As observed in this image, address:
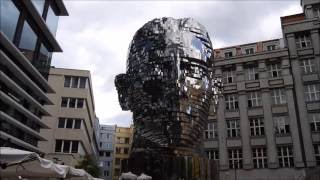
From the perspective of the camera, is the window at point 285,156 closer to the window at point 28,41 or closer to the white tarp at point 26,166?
the window at point 28,41

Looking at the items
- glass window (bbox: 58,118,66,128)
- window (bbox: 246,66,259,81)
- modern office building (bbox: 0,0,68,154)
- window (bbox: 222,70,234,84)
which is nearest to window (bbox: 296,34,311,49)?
window (bbox: 246,66,259,81)

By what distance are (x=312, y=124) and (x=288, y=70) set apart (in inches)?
290

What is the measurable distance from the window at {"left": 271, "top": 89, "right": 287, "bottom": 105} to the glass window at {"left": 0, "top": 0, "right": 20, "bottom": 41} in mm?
32494

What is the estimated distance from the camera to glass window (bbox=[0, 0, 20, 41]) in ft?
71.2

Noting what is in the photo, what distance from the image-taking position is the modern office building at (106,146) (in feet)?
310

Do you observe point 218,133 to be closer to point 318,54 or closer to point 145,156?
point 318,54

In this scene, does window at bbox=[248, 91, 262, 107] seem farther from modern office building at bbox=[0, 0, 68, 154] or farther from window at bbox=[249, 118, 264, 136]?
modern office building at bbox=[0, 0, 68, 154]

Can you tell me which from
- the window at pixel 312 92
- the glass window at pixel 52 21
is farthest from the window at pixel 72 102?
the window at pixel 312 92

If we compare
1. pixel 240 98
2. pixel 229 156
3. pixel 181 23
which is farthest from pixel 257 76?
pixel 181 23

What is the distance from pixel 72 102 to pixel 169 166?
42.3m

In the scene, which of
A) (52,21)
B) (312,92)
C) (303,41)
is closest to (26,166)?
(52,21)

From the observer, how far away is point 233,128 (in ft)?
152

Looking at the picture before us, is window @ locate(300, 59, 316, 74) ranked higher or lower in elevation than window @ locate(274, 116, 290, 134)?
higher

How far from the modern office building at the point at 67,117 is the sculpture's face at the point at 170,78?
37313 millimetres
